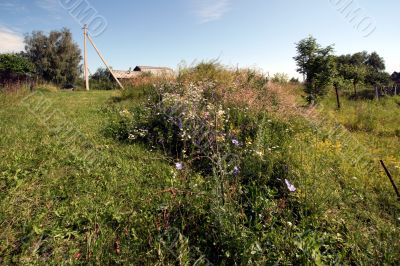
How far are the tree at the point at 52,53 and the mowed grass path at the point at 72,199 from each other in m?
34.1

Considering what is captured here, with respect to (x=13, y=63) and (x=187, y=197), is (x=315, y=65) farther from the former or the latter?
(x=13, y=63)

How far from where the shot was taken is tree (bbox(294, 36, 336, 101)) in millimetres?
8900

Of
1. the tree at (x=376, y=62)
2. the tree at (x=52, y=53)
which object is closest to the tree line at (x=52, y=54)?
the tree at (x=52, y=53)

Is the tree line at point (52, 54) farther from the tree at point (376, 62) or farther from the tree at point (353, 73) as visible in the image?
the tree at point (376, 62)

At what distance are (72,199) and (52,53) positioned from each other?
3685cm

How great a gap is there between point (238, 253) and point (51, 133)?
150 inches

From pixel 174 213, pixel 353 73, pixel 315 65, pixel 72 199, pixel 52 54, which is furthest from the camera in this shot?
pixel 52 54

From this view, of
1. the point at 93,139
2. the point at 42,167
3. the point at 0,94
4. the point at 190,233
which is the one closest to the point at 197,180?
the point at 190,233

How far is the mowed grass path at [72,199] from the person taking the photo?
1.82 meters

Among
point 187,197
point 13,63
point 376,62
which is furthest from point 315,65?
point 376,62

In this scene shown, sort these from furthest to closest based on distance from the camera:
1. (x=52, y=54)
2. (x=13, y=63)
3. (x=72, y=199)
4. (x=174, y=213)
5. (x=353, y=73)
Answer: (x=52, y=54) < (x=13, y=63) < (x=353, y=73) < (x=72, y=199) < (x=174, y=213)

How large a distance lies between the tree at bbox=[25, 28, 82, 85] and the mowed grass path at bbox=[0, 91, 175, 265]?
34056 millimetres

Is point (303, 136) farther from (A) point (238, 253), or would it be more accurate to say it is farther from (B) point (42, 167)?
(B) point (42, 167)

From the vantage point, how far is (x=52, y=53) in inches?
1280
